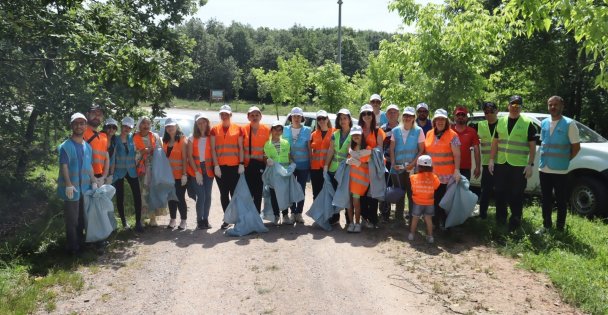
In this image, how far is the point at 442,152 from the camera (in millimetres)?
6430

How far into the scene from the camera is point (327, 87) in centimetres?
1816

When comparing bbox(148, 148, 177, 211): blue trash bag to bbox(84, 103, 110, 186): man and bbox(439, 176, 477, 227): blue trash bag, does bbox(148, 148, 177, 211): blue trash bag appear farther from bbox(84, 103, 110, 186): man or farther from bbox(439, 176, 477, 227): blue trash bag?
bbox(439, 176, 477, 227): blue trash bag

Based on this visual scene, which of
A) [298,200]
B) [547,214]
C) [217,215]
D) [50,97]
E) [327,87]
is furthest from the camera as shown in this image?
A: [327,87]

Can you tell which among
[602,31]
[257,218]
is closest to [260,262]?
[257,218]

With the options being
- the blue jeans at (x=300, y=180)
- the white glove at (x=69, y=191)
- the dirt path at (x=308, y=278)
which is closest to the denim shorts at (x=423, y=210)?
the dirt path at (x=308, y=278)

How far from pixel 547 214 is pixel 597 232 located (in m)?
0.84

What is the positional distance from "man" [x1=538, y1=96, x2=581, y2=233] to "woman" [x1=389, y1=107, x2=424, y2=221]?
1660 millimetres

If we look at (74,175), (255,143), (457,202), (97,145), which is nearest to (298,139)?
(255,143)

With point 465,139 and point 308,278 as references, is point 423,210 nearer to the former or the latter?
point 465,139

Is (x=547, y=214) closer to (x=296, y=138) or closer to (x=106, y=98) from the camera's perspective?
(x=296, y=138)

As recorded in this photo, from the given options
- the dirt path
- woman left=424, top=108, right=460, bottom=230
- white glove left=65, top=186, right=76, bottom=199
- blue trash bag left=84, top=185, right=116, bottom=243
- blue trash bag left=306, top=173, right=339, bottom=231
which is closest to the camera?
the dirt path

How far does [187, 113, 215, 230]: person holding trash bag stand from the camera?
7.08 meters

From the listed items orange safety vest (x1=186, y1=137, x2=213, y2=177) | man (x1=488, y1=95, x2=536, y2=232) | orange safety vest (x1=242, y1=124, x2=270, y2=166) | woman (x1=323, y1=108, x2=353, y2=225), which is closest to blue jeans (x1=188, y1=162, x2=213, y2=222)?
orange safety vest (x1=186, y1=137, x2=213, y2=177)

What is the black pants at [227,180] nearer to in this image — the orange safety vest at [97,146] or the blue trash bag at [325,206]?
the blue trash bag at [325,206]
